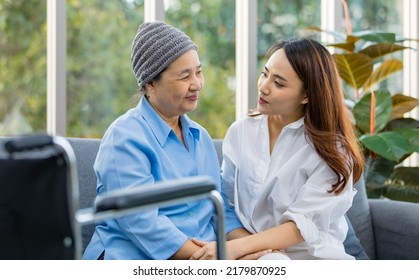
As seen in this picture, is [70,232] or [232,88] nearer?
[70,232]

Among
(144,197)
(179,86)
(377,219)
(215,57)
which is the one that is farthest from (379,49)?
(144,197)

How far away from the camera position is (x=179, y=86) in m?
2.02

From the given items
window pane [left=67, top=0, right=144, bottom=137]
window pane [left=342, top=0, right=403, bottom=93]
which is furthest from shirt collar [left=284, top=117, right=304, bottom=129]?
window pane [left=342, top=0, right=403, bottom=93]

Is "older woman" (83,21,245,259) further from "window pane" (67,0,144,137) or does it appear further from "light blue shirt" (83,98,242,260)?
"window pane" (67,0,144,137)

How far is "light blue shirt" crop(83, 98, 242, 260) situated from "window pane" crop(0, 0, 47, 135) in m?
1.09

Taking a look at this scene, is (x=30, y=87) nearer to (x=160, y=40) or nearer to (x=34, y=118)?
(x=34, y=118)

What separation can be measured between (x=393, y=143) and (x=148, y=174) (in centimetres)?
143

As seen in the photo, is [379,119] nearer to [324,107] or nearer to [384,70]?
[384,70]

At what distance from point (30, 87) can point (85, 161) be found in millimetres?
857

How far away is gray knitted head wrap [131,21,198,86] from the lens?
2.01 m

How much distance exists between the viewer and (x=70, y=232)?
1.21 meters
